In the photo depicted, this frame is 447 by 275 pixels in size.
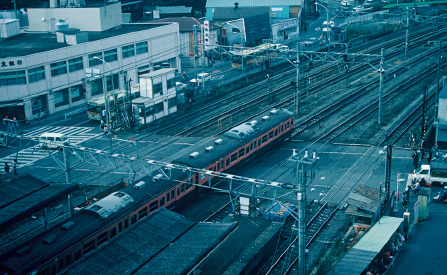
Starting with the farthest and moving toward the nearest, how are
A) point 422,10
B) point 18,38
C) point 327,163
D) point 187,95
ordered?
point 422,10, point 18,38, point 187,95, point 327,163

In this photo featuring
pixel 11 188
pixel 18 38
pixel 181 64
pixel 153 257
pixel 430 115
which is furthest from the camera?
pixel 181 64

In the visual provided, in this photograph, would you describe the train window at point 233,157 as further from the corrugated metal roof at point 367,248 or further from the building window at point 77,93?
the building window at point 77,93

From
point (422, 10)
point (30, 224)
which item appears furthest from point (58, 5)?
point (422, 10)

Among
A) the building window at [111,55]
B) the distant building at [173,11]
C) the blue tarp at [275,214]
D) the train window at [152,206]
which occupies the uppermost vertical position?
the distant building at [173,11]

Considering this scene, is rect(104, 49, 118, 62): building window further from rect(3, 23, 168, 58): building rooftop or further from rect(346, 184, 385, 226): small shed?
rect(346, 184, 385, 226): small shed

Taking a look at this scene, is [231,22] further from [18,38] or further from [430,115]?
[430,115]

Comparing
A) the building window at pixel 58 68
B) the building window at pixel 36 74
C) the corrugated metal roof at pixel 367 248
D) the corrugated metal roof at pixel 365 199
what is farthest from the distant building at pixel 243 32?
the corrugated metal roof at pixel 367 248

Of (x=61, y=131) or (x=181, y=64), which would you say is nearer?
(x=61, y=131)
